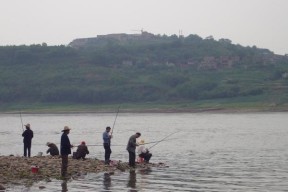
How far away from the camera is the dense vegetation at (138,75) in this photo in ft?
385

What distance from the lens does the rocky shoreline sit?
21188 mm

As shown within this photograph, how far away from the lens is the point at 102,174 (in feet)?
78.1

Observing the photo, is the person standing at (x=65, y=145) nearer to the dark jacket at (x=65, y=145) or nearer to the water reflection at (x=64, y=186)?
the dark jacket at (x=65, y=145)

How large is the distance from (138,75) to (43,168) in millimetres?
115720

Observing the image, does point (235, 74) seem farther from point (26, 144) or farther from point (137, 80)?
point (26, 144)

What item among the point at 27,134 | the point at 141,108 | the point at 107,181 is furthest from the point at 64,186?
the point at 141,108

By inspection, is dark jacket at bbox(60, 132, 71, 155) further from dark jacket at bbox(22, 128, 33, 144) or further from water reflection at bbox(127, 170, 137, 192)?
dark jacket at bbox(22, 128, 33, 144)

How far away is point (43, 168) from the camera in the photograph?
23.3 meters

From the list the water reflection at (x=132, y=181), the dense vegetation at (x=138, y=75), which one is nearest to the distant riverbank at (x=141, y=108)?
the dense vegetation at (x=138, y=75)

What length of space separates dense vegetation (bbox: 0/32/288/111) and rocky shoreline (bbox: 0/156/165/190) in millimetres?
81512

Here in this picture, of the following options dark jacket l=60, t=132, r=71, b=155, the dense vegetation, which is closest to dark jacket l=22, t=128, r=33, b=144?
dark jacket l=60, t=132, r=71, b=155

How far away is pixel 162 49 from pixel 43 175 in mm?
148249

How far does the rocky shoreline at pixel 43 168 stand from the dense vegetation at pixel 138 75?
81.5m

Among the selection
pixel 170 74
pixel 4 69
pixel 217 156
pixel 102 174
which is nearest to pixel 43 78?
pixel 4 69
